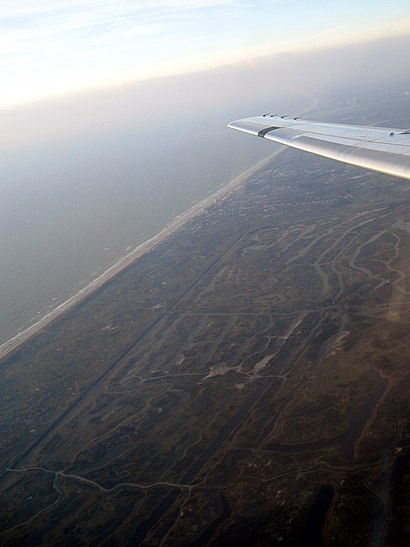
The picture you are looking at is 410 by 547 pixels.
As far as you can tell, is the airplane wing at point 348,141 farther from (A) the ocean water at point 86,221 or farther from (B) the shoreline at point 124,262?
(A) the ocean water at point 86,221

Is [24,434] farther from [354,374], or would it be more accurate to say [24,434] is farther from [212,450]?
[354,374]

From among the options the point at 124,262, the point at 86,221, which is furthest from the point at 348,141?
the point at 86,221

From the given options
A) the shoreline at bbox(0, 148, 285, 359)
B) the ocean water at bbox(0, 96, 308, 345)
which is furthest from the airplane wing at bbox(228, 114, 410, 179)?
the ocean water at bbox(0, 96, 308, 345)

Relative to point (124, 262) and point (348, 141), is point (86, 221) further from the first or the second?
point (348, 141)

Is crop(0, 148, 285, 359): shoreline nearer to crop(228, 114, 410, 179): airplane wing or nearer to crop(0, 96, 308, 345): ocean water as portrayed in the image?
crop(0, 96, 308, 345): ocean water

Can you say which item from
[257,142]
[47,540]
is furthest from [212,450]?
[257,142]

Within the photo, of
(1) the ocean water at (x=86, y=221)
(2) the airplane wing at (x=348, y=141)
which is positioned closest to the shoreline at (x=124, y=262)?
(1) the ocean water at (x=86, y=221)
